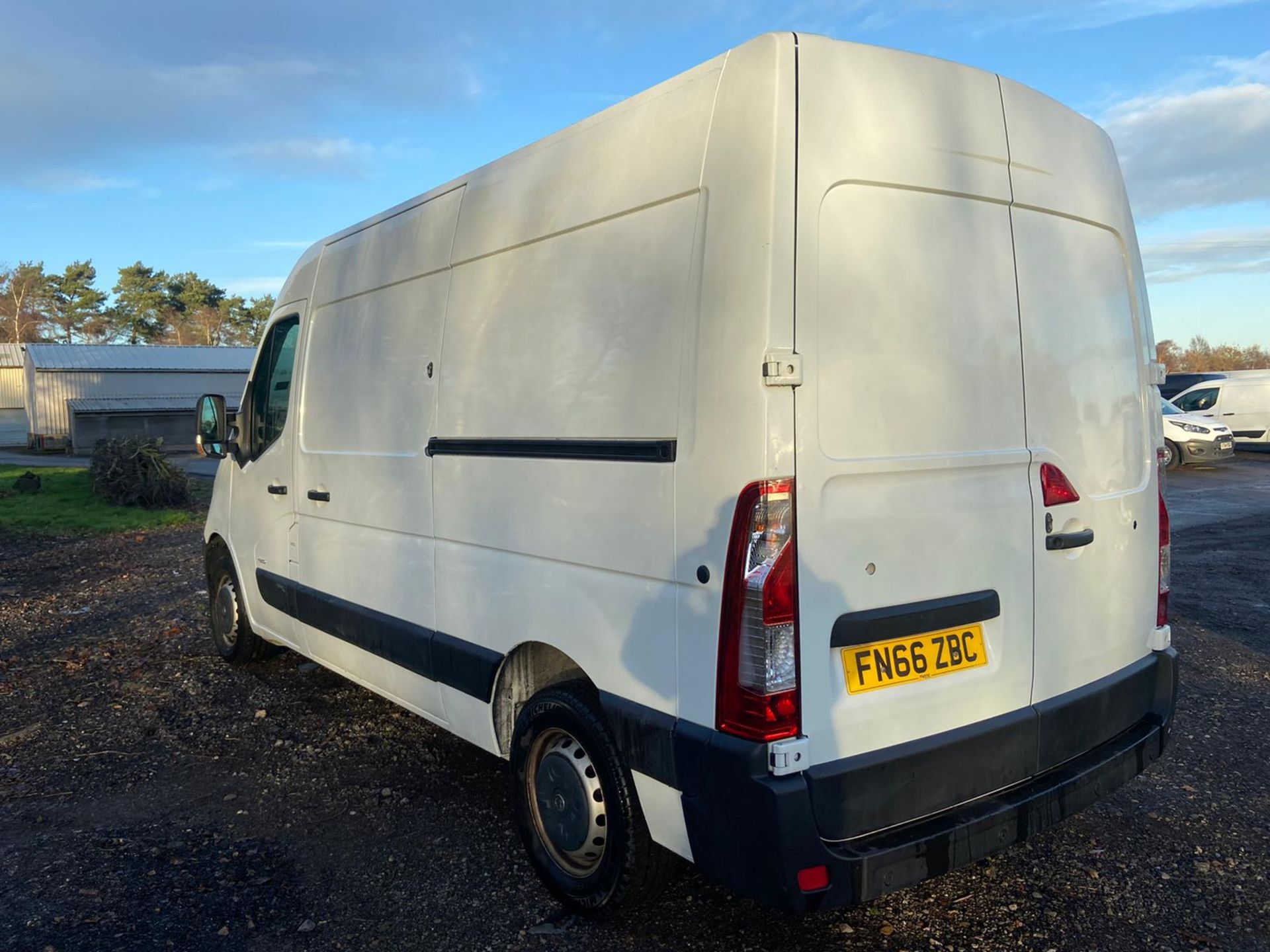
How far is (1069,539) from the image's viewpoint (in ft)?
9.78

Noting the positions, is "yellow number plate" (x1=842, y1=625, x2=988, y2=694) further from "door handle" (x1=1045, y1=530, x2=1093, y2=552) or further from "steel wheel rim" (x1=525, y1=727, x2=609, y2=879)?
"steel wheel rim" (x1=525, y1=727, x2=609, y2=879)

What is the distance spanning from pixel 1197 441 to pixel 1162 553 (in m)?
17.8

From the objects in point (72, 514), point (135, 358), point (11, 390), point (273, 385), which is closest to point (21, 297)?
point (11, 390)

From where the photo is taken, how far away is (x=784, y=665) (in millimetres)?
2436

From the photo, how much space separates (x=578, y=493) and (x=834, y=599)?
911 millimetres

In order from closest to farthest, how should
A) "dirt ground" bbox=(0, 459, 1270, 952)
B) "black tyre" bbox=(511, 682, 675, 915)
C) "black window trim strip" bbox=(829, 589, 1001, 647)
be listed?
1. "black window trim strip" bbox=(829, 589, 1001, 647)
2. "black tyre" bbox=(511, 682, 675, 915)
3. "dirt ground" bbox=(0, 459, 1270, 952)

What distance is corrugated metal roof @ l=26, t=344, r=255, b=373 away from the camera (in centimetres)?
3453

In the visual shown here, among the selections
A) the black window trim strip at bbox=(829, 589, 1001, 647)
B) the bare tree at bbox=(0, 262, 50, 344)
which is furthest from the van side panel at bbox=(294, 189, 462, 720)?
the bare tree at bbox=(0, 262, 50, 344)

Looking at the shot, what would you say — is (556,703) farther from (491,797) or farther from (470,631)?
(491,797)

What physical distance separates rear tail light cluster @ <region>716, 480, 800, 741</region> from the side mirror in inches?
162

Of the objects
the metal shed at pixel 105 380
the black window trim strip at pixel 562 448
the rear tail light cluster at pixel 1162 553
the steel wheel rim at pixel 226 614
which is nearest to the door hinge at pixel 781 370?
the black window trim strip at pixel 562 448

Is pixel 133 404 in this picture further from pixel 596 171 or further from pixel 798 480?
pixel 798 480

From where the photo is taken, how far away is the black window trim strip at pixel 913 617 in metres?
2.52

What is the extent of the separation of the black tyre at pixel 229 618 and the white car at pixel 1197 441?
18094 millimetres
